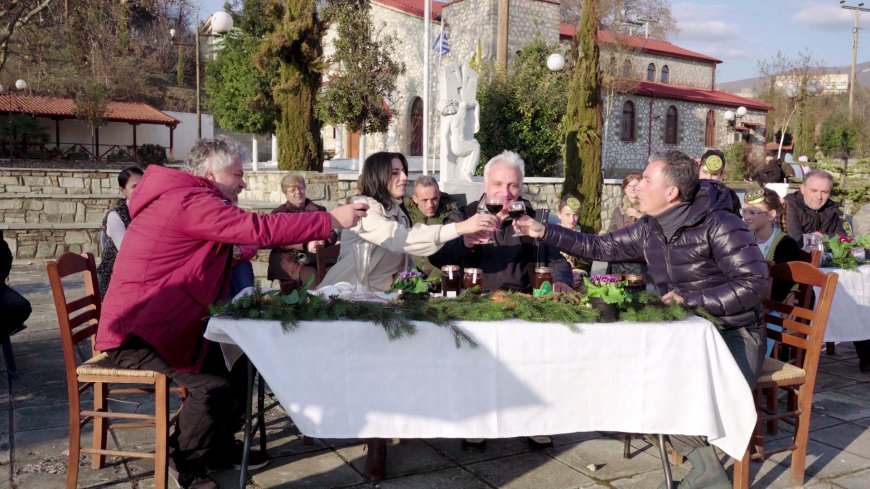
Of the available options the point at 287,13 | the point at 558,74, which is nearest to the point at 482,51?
the point at 558,74

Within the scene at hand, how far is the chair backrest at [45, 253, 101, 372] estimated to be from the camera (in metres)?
3.13

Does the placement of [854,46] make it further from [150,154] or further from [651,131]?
[150,154]

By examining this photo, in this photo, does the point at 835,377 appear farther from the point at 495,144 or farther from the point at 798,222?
the point at 495,144

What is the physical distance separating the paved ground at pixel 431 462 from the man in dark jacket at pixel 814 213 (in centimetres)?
216

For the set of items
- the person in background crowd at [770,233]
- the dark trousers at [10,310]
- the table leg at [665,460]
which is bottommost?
the table leg at [665,460]

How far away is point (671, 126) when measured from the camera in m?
33.6

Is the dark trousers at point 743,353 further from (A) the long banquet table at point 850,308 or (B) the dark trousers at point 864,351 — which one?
(B) the dark trousers at point 864,351

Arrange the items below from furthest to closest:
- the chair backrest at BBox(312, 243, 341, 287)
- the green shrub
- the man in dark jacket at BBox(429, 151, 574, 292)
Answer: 1. the green shrub
2. the chair backrest at BBox(312, 243, 341, 287)
3. the man in dark jacket at BBox(429, 151, 574, 292)

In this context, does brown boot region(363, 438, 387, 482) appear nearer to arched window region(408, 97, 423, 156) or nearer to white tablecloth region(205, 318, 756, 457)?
white tablecloth region(205, 318, 756, 457)

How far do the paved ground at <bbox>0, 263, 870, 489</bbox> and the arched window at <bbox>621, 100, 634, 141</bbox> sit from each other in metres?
28.0

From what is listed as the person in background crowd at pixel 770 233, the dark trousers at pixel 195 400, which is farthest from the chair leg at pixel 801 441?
the dark trousers at pixel 195 400

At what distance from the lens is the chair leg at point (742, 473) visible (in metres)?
3.19

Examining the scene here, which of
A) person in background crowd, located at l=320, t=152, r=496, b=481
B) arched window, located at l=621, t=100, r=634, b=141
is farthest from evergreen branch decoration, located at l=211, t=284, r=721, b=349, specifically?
arched window, located at l=621, t=100, r=634, b=141

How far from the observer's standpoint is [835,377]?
218 inches
